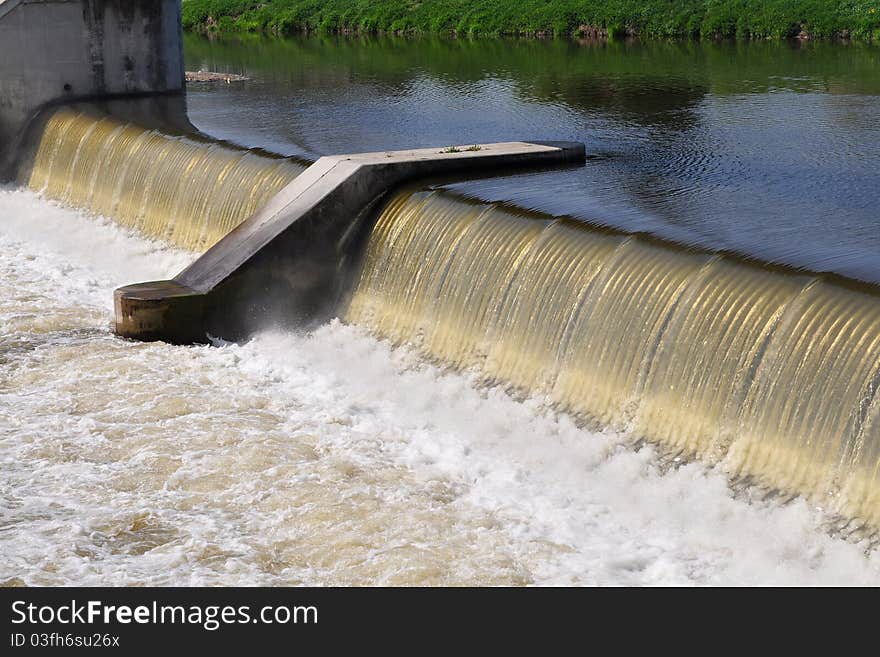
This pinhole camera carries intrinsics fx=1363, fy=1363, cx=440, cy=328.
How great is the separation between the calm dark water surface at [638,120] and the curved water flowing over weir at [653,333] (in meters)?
0.58

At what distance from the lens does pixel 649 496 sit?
8.93 m

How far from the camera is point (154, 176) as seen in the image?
16.2m

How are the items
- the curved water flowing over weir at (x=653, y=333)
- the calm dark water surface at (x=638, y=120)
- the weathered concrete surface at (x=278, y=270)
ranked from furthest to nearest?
the weathered concrete surface at (x=278, y=270) < the calm dark water surface at (x=638, y=120) < the curved water flowing over weir at (x=653, y=333)

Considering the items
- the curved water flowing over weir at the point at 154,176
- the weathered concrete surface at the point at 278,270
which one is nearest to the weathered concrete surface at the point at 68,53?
the curved water flowing over weir at the point at 154,176

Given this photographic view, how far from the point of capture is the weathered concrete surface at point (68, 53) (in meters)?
20.2

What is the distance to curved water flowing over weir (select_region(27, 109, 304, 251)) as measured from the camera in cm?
1462

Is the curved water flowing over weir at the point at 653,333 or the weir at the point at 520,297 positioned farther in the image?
the weir at the point at 520,297

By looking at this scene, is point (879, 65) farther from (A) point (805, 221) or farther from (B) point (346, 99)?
(A) point (805, 221)

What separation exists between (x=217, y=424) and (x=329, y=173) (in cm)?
363

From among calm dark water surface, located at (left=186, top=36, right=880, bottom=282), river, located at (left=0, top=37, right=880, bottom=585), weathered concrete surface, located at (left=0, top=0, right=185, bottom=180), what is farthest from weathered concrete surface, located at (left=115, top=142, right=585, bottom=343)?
weathered concrete surface, located at (left=0, top=0, right=185, bottom=180)

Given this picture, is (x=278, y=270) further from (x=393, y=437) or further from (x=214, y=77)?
(x=214, y=77)

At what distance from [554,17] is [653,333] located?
22615mm

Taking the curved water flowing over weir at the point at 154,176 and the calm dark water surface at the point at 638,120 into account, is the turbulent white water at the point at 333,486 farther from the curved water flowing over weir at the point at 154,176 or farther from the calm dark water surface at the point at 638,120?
the curved water flowing over weir at the point at 154,176

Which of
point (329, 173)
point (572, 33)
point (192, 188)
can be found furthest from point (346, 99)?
point (572, 33)
